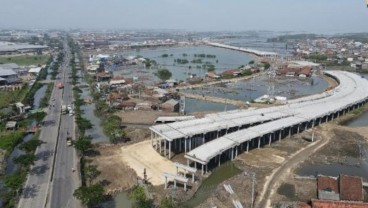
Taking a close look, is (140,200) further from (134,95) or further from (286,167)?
(134,95)

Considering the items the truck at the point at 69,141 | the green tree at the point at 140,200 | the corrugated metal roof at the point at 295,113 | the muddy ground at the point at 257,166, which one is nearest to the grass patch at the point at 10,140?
the truck at the point at 69,141

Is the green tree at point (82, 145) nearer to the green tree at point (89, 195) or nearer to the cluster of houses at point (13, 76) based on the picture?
the green tree at point (89, 195)

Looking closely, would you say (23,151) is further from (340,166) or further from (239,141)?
(340,166)

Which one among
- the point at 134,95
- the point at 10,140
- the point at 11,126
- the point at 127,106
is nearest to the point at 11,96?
the point at 11,126

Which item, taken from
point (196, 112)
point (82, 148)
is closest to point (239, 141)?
point (82, 148)

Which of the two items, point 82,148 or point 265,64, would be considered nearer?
point 82,148
